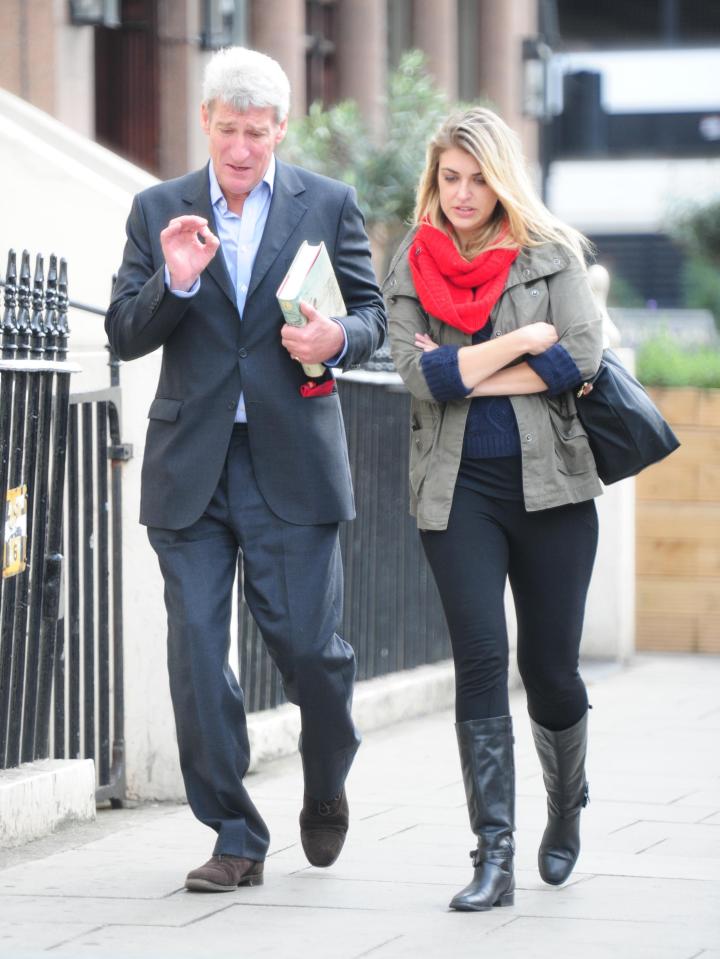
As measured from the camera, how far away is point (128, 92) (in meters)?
17.2

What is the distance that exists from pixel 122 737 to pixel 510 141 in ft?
8.21

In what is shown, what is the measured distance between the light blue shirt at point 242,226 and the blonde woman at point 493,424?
366 mm

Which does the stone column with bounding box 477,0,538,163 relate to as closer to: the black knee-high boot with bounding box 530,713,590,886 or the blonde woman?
the blonde woman

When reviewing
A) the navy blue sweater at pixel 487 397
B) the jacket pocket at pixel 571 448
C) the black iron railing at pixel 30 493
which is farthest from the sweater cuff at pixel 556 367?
the black iron railing at pixel 30 493

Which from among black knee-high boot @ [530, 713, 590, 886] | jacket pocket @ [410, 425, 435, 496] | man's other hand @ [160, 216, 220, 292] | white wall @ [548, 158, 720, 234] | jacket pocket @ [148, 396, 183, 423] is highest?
white wall @ [548, 158, 720, 234]

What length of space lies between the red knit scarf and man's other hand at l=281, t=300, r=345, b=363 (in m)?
0.24

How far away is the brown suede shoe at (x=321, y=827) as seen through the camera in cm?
473

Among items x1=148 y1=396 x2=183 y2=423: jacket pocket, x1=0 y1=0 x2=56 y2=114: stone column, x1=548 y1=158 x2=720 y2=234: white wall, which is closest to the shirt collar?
x1=148 y1=396 x2=183 y2=423: jacket pocket

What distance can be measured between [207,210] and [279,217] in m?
0.18

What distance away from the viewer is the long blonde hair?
4.40 meters

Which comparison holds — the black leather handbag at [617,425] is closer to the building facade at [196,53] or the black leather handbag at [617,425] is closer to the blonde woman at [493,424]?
the blonde woman at [493,424]

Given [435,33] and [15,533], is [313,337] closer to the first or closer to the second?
[15,533]

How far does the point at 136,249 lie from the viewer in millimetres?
4645

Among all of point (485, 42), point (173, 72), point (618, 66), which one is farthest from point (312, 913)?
point (618, 66)
